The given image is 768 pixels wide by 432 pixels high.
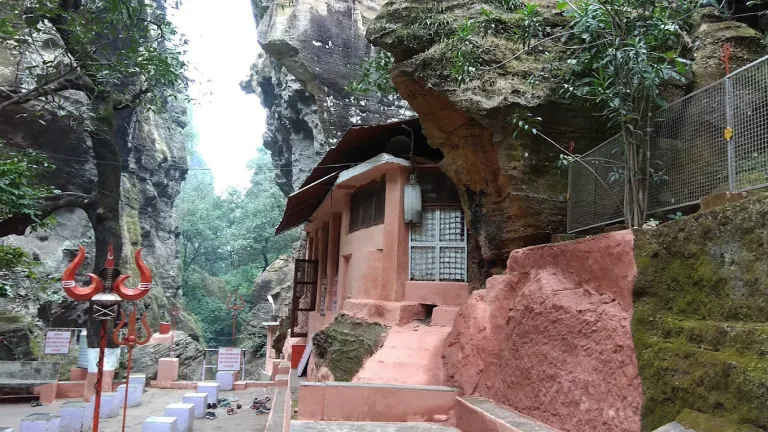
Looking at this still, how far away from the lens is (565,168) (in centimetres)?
802

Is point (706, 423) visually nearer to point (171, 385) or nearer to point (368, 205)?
point (368, 205)

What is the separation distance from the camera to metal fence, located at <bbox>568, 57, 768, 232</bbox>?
150 inches

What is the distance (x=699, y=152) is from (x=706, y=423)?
2.51 metres

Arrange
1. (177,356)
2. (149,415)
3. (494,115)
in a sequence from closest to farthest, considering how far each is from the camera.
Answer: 1. (494,115)
2. (149,415)
3. (177,356)

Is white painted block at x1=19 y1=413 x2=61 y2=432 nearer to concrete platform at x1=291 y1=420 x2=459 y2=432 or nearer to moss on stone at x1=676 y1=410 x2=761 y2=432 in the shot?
concrete platform at x1=291 y1=420 x2=459 y2=432

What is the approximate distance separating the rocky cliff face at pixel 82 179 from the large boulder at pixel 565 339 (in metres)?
11.3

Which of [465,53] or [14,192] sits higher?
[465,53]

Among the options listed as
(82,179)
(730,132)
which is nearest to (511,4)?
(730,132)

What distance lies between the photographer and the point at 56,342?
1548cm

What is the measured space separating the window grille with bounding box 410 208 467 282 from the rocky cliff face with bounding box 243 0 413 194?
1096 cm

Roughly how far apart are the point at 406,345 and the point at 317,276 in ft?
29.3

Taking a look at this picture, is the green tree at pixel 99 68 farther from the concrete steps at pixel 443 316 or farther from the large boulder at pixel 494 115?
the concrete steps at pixel 443 316

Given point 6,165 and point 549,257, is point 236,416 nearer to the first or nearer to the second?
point 6,165

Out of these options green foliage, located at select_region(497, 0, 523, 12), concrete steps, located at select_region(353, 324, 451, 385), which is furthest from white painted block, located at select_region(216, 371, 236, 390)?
green foliage, located at select_region(497, 0, 523, 12)
